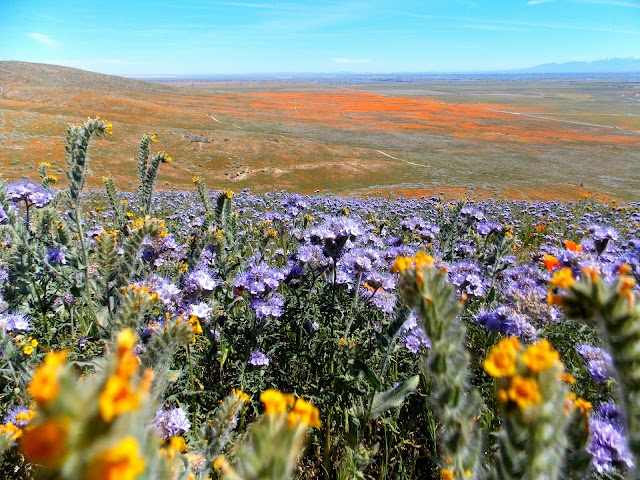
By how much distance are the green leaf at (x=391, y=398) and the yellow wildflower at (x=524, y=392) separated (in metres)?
2.11

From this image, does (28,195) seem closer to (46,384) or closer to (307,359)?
(307,359)

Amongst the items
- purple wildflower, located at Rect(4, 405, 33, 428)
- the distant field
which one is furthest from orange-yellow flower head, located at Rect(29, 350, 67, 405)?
the distant field

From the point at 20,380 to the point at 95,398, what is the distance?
3410mm

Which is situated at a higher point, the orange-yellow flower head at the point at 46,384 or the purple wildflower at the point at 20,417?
the orange-yellow flower head at the point at 46,384

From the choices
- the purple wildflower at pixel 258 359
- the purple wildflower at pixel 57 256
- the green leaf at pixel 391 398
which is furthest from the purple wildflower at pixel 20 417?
the purple wildflower at pixel 57 256

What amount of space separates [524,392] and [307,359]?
11.3 feet

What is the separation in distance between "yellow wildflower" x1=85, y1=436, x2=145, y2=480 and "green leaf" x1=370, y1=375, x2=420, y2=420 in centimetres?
258

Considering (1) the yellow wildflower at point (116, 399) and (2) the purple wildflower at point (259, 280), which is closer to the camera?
(1) the yellow wildflower at point (116, 399)

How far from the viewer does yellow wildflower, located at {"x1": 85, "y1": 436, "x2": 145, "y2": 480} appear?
2.10 feet

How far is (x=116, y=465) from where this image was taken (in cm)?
65

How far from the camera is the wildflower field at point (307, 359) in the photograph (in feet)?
2.96

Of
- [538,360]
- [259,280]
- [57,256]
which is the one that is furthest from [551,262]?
[57,256]

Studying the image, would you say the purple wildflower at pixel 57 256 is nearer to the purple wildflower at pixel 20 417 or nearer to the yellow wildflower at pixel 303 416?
the purple wildflower at pixel 20 417

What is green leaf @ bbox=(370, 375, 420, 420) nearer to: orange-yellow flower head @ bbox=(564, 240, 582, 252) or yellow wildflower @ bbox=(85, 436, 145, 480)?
orange-yellow flower head @ bbox=(564, 240, 582, 252)
